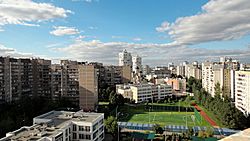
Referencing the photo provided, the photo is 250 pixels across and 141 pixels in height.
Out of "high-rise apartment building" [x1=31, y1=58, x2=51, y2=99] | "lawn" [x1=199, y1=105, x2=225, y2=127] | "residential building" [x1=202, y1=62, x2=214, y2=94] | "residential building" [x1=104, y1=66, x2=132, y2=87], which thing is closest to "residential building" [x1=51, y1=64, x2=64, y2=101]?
"high-rise apartment building" [x1=31, y1=58, x2=51, y2=99]

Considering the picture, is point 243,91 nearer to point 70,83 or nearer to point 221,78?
point 221,78

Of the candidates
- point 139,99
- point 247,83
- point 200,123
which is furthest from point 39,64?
point 247,83

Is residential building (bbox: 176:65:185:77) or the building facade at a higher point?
the building facade

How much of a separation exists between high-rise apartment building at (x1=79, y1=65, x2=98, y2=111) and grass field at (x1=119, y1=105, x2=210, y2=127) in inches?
116

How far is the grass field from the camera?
18922 millimetres

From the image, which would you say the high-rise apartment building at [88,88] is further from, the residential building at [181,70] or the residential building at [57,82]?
the residential building at [181,70]

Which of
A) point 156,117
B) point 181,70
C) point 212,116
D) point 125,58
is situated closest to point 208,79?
point 212,116

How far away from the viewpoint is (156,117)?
20.8m

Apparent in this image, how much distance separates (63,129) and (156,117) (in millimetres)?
11259

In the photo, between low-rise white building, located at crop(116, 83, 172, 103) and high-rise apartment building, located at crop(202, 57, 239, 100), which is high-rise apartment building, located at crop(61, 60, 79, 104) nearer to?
low-rise white building, located at crop(116, 83, 172, 103)

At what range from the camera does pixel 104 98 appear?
29.8 meters

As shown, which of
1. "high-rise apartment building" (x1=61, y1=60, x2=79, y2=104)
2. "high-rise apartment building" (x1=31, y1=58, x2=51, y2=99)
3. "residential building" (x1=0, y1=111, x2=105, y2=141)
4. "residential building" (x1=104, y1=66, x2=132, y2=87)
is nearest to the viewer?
"residential building" (x1=0, y1=111, x2=105, y2=141)

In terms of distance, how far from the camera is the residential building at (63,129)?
A: 1013 cm

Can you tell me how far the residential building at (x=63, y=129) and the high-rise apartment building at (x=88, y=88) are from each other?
858cm
